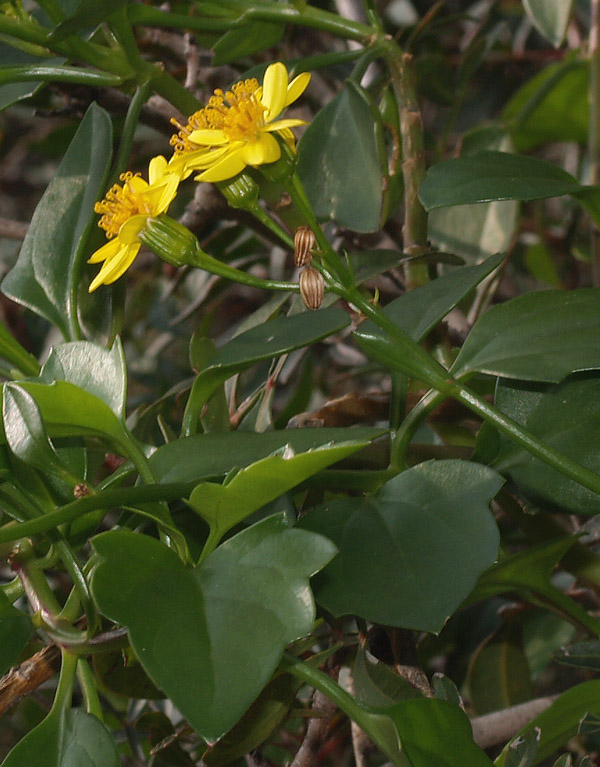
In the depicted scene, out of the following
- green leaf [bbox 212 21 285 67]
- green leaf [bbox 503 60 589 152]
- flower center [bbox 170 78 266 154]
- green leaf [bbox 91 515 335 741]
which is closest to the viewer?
green leaf [bbox 91 515 335 741]

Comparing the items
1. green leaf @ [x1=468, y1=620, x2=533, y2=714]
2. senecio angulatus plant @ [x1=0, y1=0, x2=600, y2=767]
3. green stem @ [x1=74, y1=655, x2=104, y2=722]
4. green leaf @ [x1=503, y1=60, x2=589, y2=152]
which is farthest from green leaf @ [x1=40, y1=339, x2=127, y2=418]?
green leaf @ [x1=503, y1=60, x2=589, y2=152]

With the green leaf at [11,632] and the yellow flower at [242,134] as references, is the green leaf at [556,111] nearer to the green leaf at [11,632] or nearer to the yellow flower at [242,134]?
the yellow flower at [242,134]

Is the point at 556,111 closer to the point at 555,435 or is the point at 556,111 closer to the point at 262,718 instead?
the point at 555,435

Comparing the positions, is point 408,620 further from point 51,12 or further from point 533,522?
point 51,12

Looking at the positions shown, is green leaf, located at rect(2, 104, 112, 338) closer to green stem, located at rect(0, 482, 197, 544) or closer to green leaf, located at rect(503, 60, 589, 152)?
green stem, located at rect(0, 482, 197, 544)

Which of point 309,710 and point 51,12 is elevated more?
point 51,12

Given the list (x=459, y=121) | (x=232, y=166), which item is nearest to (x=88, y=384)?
(x=232, y=166)

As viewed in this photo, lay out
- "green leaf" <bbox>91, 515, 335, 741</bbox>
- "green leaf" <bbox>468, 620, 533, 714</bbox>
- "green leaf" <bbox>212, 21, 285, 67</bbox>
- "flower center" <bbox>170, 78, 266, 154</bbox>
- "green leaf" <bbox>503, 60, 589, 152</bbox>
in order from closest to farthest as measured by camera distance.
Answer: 1. "green leaf" <bbox>91, 515, 335, 741</bbox>
2. "flower center" <bbox>170, 78, 266, 154</bbox>
3. "green leaf" <bbox>212, 21, 285, 67</bbox>
4. "green leaf" <bbox>468, 620, 533, 714</bbox>
5. "green leaf" <bbox>503, 60, 589, 152</bbox>
